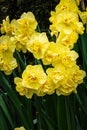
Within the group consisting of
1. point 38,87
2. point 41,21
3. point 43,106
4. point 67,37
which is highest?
point 67,37

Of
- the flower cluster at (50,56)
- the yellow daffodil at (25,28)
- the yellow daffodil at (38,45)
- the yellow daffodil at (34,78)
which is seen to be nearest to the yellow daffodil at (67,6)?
the flower cluster at (50,56)

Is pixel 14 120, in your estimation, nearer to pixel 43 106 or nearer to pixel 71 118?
pixel 43 106

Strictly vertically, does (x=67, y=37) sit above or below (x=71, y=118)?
above

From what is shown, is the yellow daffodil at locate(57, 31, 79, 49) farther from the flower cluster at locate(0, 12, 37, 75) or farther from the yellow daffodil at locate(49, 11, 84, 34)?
the flower cluster at locate(0, 12, 37, 75)

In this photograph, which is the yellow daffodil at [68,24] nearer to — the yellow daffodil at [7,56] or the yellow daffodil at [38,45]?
the yellow daffodil at [38,45]

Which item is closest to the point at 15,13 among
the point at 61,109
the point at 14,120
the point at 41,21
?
the point at 41,21

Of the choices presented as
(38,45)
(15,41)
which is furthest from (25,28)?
(38,45)

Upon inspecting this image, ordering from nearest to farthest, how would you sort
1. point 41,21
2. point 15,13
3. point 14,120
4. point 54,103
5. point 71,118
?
1. point 71,118
2. point 54,103
3. point 14,120
4. point 41,21
5. point 15,13

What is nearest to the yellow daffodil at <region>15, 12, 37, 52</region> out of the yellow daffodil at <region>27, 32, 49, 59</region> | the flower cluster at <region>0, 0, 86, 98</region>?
the flower cluster at <region>0, 0, 86, 98</region>

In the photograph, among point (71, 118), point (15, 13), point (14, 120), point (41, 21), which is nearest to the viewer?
point (71, 118)
